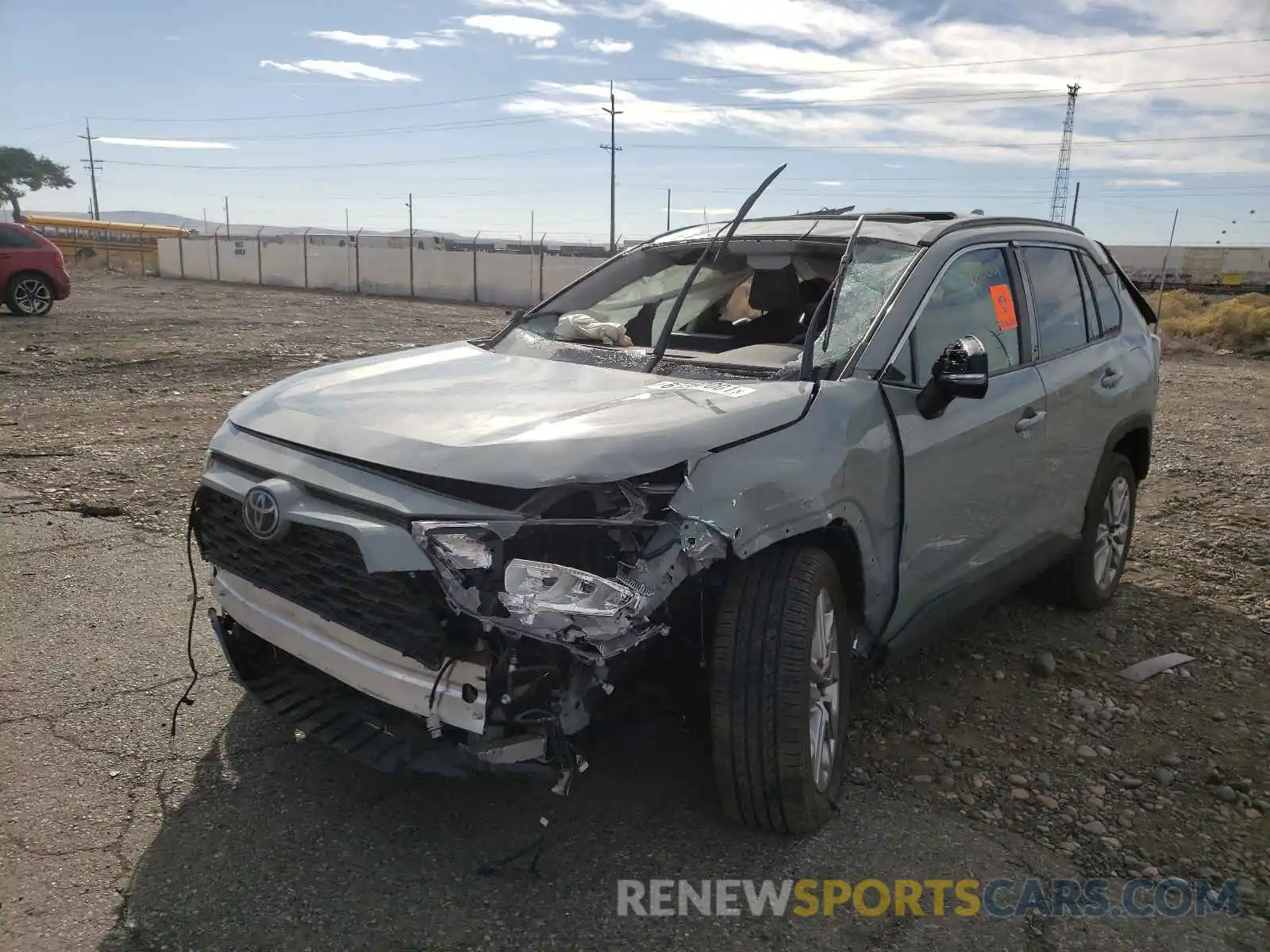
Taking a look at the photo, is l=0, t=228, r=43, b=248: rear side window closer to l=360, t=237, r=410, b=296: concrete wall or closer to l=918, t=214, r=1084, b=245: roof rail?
l=918, t=214, r=1084, b=245: roof rail

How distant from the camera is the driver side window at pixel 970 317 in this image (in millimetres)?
3387

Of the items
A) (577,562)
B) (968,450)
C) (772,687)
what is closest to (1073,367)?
(968,450)

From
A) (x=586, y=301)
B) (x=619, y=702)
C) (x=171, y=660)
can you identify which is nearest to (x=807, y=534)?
(x=619, y=702)

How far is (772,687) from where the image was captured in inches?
104

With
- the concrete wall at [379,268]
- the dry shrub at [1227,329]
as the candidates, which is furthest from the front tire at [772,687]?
the concrete wall at [379,268]

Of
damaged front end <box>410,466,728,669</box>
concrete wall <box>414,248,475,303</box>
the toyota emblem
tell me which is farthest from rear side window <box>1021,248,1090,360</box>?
concrete wall <box>414,248,475,303</box>

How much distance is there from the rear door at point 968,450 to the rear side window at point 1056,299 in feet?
0.60

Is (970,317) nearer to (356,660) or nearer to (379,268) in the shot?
(356,660)

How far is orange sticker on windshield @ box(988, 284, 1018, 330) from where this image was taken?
390cm

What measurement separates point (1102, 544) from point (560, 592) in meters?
3.41

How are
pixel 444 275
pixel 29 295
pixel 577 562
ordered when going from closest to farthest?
pixel 577 562, pixel 29 295, pixel 444 275

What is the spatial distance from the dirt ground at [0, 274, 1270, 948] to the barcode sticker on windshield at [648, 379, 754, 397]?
1.34 m

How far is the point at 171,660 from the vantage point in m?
3.97

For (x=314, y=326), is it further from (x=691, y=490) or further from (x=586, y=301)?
(x=691, y=490)
